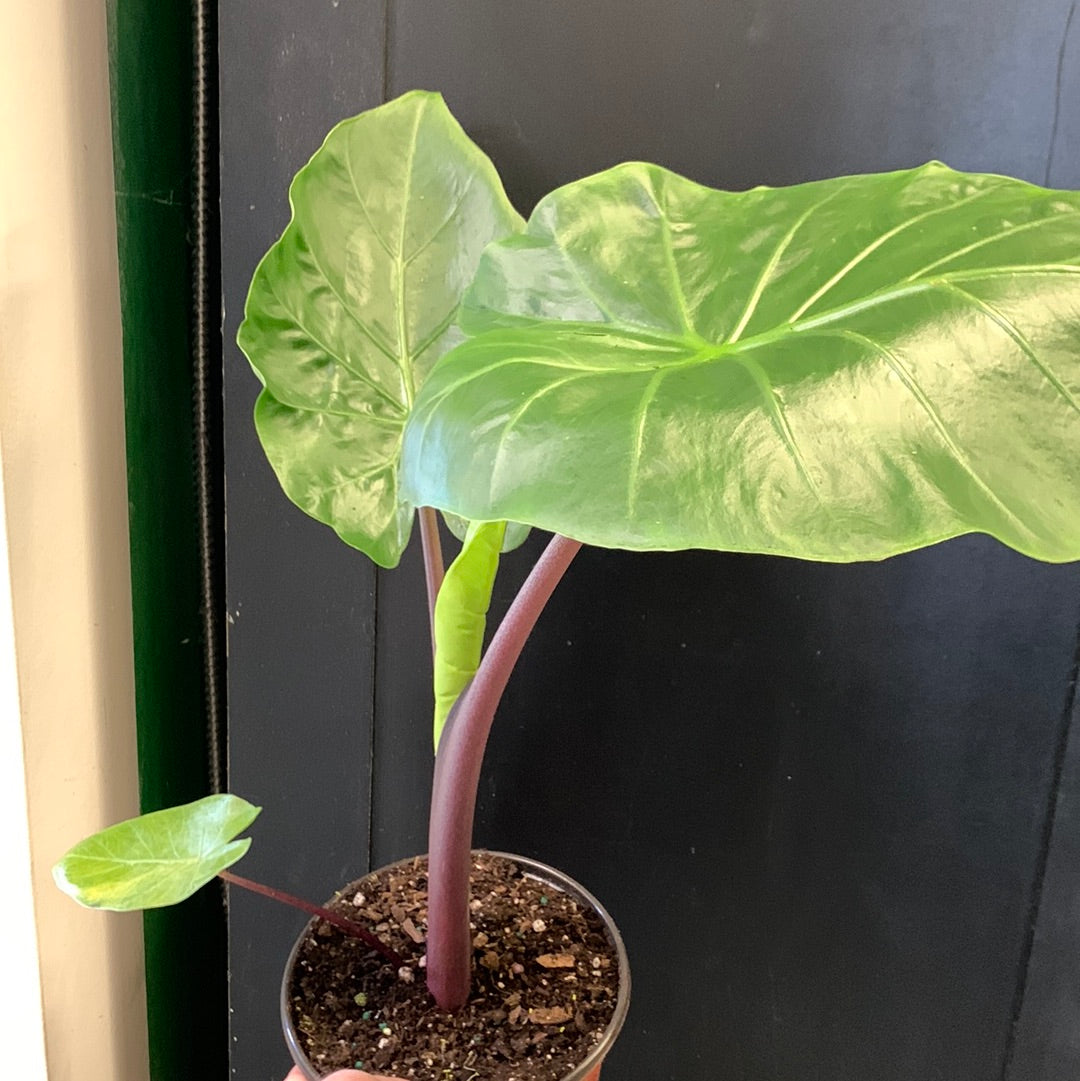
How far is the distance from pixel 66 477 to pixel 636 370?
26.6 inches

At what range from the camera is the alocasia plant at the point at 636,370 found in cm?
33

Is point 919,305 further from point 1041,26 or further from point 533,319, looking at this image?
point 1041,26

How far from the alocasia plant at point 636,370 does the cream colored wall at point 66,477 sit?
0.27m

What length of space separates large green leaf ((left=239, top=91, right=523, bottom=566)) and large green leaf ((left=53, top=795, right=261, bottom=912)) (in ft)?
0.69

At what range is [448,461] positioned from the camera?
0.39m

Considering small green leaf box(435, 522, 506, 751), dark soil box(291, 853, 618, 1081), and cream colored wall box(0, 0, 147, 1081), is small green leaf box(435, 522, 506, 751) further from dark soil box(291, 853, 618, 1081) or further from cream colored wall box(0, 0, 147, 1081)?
cream colored wall box(0, 0, 147, 1081)

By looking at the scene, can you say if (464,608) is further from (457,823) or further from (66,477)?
(66,477)

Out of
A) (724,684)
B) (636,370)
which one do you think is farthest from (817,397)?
(724,684)

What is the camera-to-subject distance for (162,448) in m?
1.02

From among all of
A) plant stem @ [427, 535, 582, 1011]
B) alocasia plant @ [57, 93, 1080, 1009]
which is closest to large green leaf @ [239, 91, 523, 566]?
alocasia plant @ [57, 93, 1080, 1009]

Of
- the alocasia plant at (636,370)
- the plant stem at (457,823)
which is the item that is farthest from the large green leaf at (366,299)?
the plant stem at (457,823)

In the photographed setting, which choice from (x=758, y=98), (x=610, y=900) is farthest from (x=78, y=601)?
(x=758, y=98)

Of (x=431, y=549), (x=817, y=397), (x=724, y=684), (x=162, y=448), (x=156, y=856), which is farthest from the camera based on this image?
(x=162, y=448)

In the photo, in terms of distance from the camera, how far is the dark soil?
66cm
